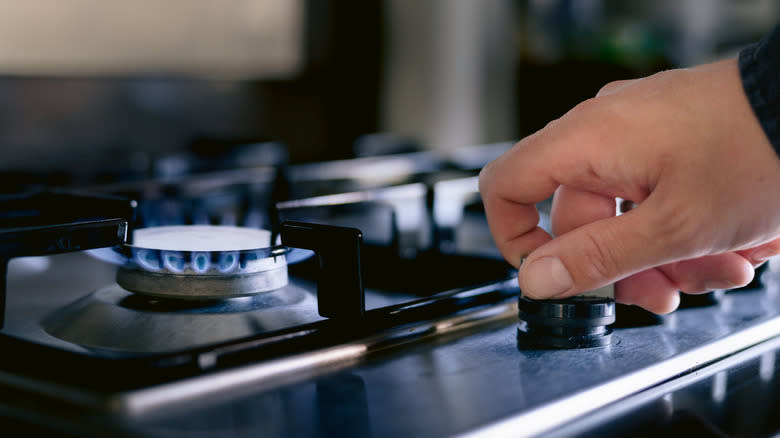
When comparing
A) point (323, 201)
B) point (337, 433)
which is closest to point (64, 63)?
point (323, 201)

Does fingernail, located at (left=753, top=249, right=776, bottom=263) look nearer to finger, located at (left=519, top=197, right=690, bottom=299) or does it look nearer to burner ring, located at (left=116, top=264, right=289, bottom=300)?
finger, located at (left=519, top=197, right=690, bottom=299)

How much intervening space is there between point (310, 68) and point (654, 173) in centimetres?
211

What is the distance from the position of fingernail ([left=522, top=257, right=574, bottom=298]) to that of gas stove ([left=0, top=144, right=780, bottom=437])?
4cm

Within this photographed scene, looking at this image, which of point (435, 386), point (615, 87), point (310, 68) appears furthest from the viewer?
point (310, 68)

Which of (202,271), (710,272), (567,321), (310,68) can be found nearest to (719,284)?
(710,272)

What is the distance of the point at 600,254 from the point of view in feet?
1.57

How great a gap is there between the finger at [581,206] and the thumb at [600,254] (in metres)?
0.09

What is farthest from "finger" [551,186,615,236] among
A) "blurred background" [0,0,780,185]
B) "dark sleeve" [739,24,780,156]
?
"blurred background" [0,0,780,185]

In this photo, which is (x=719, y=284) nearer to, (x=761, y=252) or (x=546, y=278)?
(x=761, y=252)

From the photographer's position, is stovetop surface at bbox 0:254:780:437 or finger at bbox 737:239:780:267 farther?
finger at bbox 737:239:780:267

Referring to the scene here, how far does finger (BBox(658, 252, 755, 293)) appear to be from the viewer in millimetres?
553

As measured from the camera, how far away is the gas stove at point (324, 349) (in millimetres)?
390

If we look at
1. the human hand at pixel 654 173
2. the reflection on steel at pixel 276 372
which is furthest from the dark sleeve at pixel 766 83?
the reflection on steel at pixel 276 372

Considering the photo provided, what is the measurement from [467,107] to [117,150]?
1.38 m
